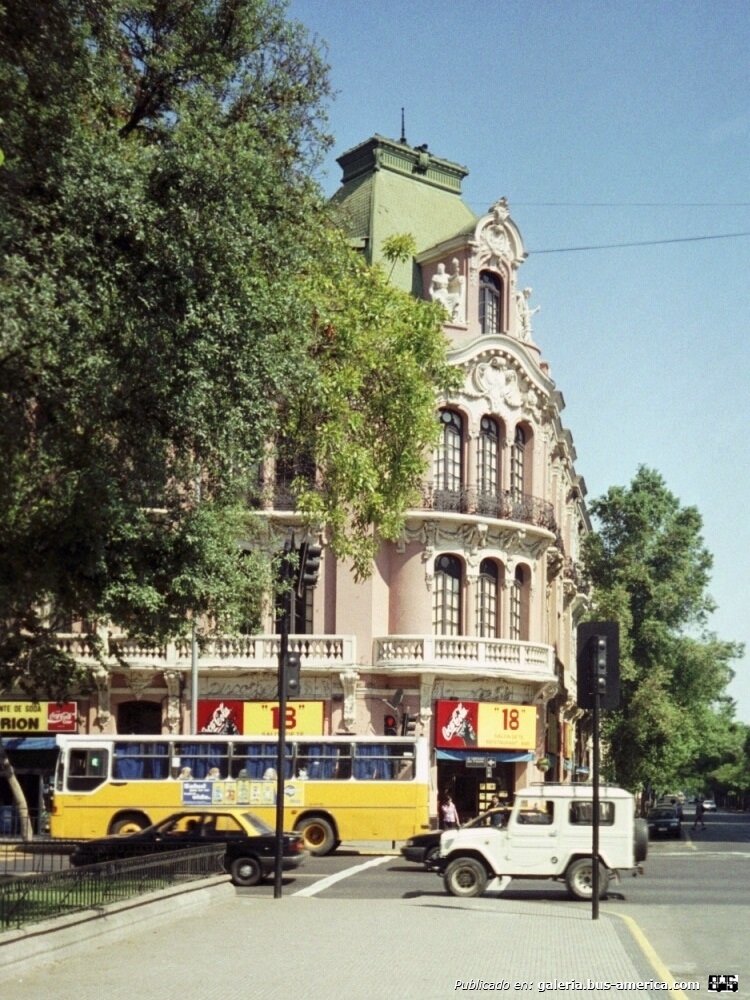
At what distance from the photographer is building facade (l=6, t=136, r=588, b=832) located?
142 feet

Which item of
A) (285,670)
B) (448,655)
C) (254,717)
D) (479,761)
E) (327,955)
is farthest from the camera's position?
(479,761)

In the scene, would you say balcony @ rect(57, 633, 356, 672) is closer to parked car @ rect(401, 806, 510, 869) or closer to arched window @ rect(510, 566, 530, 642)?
arched window @ rect(510, 566, 530, 642)

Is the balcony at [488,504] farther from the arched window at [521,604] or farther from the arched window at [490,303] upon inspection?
the arched window at [490,303]

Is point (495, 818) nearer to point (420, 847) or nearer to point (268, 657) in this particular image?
point (420, 847)

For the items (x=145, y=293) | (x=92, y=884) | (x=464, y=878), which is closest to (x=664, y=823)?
(x=464, y=878)

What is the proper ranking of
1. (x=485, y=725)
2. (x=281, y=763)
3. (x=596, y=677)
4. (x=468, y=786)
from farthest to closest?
(x=468, y=786) < (x=485, y=725) < (x=281, y=763) < (x=596, y=677)

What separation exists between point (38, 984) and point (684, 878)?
1887 centimetres

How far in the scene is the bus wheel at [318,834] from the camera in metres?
35.3

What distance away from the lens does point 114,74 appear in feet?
61.8

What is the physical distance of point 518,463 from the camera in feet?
156

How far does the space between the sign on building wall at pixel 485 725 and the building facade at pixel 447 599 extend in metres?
0.05

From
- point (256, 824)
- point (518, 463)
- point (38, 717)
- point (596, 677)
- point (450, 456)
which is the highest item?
point (518, 463)

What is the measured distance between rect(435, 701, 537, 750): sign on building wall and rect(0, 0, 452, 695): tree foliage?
21.5 m

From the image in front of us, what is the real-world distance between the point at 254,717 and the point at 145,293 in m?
27.8
